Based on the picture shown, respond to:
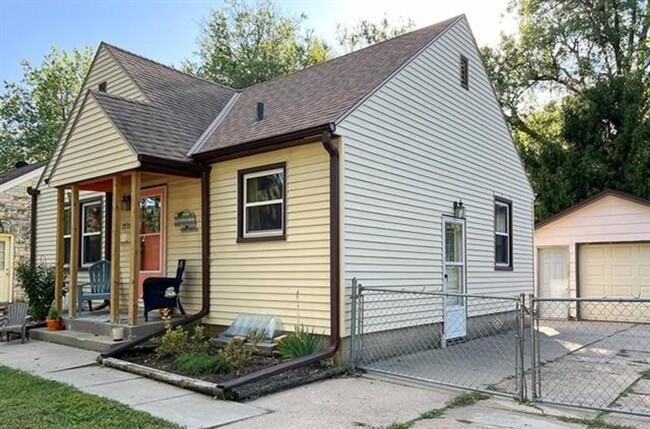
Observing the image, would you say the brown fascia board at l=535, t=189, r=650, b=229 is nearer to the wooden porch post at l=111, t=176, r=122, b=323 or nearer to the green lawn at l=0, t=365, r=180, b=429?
the wooden porch post at l=111, t=176, r=122, b=323

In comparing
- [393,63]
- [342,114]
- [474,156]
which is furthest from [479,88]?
[342,114]

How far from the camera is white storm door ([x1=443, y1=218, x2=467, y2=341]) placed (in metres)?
9.45

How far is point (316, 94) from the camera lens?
920cm

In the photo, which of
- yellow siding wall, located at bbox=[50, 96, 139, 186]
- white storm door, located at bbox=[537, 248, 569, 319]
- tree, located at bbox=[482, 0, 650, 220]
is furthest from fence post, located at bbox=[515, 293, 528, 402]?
tree, located at bbox=[482, 0, 650, 220]

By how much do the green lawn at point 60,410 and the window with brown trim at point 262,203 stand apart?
3.35m

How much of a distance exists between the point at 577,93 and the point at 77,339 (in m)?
19.6

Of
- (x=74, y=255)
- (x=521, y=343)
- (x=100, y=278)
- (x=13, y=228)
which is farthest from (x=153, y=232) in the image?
(x=13, y=228)

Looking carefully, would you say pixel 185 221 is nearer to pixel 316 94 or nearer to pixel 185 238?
pixel 185 238

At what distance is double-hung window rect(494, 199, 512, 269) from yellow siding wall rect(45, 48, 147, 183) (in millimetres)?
7771

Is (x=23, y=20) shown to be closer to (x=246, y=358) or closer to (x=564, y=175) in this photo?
(x=246, y=358)

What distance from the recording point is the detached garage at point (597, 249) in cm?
1334

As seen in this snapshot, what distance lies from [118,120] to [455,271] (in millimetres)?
6393

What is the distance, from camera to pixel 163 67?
12445 millimetres

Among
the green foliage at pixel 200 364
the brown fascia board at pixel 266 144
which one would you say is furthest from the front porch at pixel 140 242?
the green foliage at pixel 200 364
